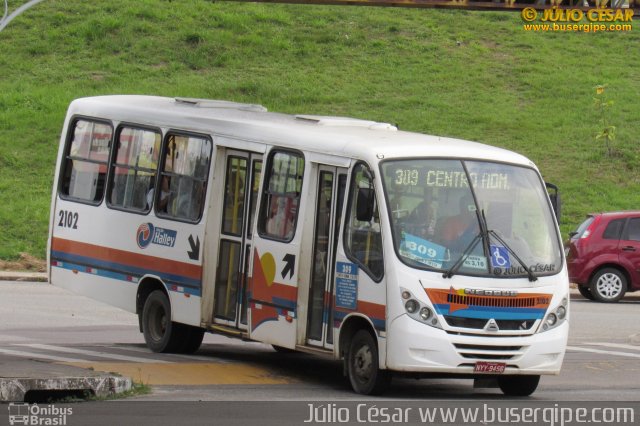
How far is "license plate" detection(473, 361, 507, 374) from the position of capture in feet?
41.6

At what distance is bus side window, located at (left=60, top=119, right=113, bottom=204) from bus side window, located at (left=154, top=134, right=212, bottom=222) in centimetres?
132

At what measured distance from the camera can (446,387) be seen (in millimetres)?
14398

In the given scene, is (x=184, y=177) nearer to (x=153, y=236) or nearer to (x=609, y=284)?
(x=153, y=236)

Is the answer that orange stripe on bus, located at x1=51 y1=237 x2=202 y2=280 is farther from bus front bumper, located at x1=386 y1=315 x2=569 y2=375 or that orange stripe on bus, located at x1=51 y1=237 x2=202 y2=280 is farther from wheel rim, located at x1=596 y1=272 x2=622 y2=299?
wheel rim, located at x1=596 y1=272 x2=622 y2=299

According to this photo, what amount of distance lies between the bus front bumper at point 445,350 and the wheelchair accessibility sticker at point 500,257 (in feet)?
2.35

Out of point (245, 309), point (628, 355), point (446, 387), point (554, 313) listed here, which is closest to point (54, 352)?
point (245, 309)

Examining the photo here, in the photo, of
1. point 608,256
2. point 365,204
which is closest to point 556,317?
point 365,204

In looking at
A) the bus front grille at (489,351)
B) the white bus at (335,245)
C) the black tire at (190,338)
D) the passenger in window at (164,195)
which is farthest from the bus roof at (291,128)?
the black tire at (190,338)

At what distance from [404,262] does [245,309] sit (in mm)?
2796

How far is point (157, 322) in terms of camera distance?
16.6 metres

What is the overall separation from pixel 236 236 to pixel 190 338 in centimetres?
193

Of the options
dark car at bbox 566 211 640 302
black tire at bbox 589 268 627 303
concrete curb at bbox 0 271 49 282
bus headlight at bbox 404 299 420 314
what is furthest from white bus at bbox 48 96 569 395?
black tire at bbox 589 268 627 303

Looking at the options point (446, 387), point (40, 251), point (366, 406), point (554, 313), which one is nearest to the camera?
point (366, 406)

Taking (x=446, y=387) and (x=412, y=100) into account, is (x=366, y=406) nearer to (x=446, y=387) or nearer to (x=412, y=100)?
(x=446, y=387)
